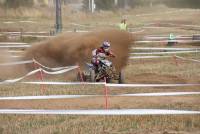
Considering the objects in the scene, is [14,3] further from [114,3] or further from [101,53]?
[101,53]

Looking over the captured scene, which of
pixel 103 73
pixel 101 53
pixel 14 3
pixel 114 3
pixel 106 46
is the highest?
pixel 106 46

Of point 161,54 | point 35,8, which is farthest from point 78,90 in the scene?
point 35,8

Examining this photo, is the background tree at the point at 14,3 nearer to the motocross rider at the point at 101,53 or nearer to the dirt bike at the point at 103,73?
the dirt bike at the point at 103,73

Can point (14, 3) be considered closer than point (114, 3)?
Yes

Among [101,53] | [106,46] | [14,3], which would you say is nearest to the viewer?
[106,46]

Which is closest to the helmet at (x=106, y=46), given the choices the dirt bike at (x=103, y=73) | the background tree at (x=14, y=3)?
the dirt bike at (x=103, y=73)

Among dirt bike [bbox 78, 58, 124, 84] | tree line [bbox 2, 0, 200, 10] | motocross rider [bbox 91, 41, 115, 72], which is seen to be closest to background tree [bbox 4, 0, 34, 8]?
tree line [bbox 2, 0, 200, 10]

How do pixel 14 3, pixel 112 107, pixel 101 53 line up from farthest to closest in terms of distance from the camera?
pixel 14 3 < pixel 101 53 < pixel 112 107

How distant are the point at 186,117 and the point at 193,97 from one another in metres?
2.74

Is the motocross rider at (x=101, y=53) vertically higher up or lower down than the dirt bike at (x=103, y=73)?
higher up

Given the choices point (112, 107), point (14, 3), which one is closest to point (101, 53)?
point (112, 107)

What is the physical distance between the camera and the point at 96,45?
18844 mm

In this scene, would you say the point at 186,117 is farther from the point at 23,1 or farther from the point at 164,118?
the point at 23,1

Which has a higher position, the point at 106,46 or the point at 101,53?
the point at 106,46
